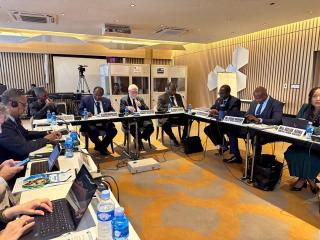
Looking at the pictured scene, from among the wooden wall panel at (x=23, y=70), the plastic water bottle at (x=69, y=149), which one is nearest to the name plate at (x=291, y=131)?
the plastic water bottle at (x=69, y=149)

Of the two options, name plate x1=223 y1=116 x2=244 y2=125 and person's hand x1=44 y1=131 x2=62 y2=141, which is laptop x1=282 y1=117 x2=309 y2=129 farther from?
person's hand x1=44 y1=131 x2=62 y2=141

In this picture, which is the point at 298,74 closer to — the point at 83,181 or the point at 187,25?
the point at 187,25

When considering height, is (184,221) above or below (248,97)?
below

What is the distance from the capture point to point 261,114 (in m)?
3.54

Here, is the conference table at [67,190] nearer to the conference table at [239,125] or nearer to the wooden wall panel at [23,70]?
the conference table at [239,125]

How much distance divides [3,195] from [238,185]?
2.60 meters

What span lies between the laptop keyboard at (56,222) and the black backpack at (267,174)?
2469mm

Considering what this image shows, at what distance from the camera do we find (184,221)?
2.23 meters

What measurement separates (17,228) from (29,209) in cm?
15

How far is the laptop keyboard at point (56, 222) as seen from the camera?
1.01 metres

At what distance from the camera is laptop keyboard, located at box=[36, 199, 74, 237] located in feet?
3.33

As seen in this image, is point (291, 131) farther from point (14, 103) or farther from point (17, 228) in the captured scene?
point (14, 103)

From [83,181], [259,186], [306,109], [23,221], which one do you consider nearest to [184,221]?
[259,186]

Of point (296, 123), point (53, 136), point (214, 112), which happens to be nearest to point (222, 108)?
point (214, 112)
